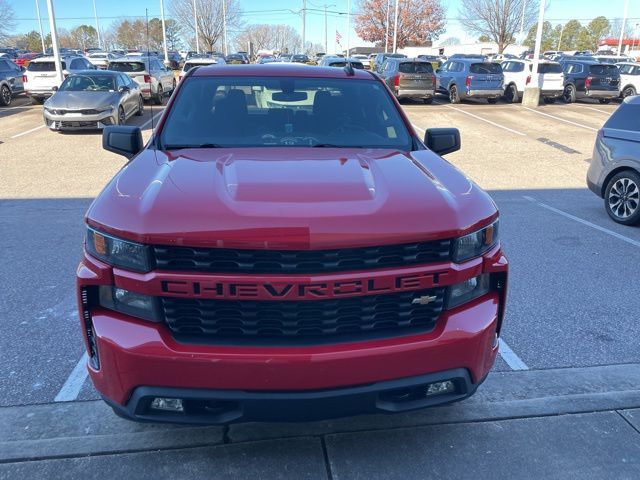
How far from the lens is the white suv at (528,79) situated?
2198 centimetres

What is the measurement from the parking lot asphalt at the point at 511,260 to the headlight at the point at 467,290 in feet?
4.12

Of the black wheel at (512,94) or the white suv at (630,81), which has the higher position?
the white suv at (630,81)

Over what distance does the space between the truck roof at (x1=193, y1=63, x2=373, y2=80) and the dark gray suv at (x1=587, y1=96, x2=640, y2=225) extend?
4.11 meters

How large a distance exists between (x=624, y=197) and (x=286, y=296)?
6132mm

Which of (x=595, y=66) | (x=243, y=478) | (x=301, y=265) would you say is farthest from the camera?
(x=595, y=66)

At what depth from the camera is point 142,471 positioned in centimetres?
268

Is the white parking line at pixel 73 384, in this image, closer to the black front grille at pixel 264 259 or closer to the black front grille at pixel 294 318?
the black front grille at pixel 294 318

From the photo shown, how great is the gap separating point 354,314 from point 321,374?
29cm

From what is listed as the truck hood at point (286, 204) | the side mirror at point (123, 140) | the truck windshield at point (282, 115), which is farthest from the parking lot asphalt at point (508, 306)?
the truck windshield at point (282, 115)

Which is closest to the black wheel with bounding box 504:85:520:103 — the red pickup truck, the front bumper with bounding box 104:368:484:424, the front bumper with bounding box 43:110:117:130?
the front bumper with bounding box 43:110:117:130

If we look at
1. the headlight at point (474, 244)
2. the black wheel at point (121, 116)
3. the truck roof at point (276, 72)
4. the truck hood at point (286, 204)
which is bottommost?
the black wheel at point (121, 116)

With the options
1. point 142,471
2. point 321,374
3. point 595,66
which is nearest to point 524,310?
point 321,374

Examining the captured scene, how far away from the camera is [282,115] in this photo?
12.5 feet

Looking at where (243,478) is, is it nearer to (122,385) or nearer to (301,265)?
(122,385)
